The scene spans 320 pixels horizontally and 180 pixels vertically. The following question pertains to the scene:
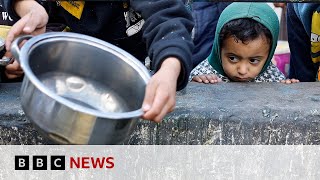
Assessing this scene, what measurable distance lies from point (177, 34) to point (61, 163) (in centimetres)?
68

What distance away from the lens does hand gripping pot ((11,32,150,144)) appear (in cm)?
145

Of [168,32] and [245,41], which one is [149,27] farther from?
[245,41]

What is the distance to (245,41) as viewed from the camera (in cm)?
287

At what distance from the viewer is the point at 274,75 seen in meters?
3.10

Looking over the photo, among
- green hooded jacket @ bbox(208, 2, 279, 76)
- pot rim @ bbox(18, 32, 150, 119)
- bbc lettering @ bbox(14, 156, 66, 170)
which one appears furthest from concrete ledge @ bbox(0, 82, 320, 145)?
green hooded jacket @ bbox(208, 2, 279, 76)

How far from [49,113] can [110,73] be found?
1.01ft

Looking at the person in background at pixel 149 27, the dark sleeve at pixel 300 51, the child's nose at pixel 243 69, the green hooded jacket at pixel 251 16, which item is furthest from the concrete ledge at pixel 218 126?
the dark sleeve at pixel 300 51

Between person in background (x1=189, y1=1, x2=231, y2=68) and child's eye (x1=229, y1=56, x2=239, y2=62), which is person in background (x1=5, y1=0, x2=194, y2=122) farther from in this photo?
person in background (x1=189, y1=1, x2=231, y2=68)

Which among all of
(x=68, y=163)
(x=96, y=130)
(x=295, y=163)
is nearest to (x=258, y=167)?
(x=295, y=163)

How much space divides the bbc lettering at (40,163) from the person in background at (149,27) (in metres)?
0.46

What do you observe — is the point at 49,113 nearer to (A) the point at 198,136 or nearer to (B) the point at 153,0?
(B) the point at 153,0

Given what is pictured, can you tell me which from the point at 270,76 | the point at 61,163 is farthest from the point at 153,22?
the point at 270,76

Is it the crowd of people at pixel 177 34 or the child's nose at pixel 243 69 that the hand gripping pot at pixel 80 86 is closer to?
the crowd of people at pixel 177 34

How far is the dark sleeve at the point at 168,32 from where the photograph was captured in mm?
1712
